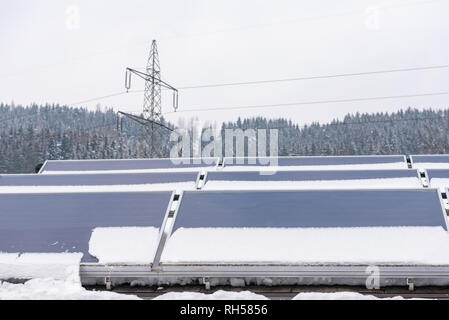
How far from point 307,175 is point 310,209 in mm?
4851

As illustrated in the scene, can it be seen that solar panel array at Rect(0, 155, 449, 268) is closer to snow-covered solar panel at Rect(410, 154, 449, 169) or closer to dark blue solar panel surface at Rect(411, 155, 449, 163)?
snow-covered solar panel at Rect(410, 154, 449, 169)

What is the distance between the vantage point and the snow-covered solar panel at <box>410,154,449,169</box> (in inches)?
636

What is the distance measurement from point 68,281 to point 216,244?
10.1ft

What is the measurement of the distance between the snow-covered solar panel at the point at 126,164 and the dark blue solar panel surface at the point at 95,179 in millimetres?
2714

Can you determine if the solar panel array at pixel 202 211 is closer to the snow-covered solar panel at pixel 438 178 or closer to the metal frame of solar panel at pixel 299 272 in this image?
the metal frame of solar panel at pixel 299 272

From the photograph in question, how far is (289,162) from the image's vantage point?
17484 millimetres

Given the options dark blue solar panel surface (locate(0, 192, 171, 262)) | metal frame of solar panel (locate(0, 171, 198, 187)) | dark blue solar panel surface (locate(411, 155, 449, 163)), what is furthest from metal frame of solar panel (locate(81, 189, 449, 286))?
dark blue solar panel surface (locate(411, 155, 449, 163))

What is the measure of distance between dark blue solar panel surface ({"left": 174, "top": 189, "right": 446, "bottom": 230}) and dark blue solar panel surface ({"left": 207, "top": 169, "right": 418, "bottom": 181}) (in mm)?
3929

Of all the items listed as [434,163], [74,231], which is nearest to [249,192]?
[74,231]

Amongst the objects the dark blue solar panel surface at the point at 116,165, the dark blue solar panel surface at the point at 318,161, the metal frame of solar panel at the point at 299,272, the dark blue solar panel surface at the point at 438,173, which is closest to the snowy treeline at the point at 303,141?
the dark blue solar panel surface at the point at 116,165

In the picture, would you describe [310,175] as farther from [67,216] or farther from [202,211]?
[67,216]

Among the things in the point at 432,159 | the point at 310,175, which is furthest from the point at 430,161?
the point at 310,175

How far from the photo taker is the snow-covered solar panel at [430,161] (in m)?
16.2
